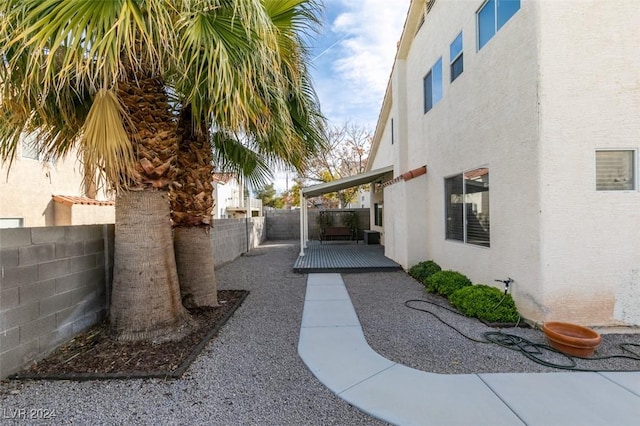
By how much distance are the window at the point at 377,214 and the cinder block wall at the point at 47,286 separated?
12018 millimetres

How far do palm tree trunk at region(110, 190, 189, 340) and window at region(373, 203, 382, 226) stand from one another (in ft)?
39.4

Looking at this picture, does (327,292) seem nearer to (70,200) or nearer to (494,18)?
(494,18)

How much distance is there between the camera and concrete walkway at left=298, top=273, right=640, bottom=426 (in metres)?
2.76

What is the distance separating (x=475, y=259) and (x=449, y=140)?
2817 millimetres

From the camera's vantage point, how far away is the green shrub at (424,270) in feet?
25.6

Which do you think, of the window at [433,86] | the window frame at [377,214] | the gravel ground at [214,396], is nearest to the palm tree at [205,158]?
the gravel ground at [214,396]

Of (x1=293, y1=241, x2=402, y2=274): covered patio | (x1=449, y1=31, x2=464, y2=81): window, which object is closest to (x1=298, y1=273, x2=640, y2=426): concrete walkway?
(x1=293, y1=241, x2=402, y2=274): covered patio

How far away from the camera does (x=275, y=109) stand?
474 centimetres

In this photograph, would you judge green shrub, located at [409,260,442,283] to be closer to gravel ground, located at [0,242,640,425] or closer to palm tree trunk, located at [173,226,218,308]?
gravel ground, located at [0,242,640,425]

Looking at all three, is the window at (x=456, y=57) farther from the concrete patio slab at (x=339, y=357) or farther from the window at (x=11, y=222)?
the window at (x=11, y=222)

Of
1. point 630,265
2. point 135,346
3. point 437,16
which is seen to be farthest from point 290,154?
point 437,16

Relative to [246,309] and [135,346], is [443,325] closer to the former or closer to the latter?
[246,309]

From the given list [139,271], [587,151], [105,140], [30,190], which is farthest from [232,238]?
[587,151]

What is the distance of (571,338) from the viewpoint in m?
3.84
